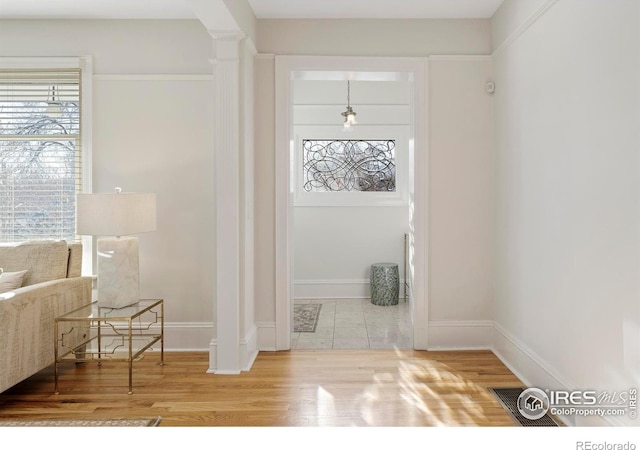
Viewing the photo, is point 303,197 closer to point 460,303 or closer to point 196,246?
point 196,246

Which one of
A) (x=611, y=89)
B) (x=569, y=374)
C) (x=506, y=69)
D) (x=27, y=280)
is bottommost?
(x=569, y=374)

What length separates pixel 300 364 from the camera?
329cm

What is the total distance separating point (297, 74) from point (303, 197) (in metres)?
2.23

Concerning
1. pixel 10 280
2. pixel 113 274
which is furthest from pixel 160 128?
pixel 10 280

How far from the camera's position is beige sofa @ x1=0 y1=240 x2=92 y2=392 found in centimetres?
256

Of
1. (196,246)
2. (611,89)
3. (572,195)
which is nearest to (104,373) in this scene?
(196,246)

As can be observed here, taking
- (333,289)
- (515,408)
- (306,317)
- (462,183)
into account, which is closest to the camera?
(515,408)

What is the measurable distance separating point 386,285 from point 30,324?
3.63m

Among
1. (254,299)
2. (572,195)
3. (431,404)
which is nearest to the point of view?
(572,195)

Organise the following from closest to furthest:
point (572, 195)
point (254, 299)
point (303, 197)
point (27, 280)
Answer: point (572, 195) < point (27, 280) < point (254, 299) < point (303, 197)

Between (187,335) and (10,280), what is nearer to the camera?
(10,280)

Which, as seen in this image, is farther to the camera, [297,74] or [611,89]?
[297,74]

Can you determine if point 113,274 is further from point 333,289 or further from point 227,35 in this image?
point 333,289

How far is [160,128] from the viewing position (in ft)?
12.0
